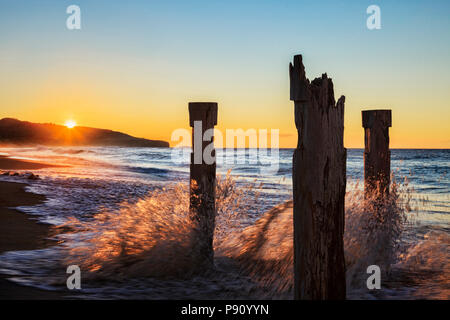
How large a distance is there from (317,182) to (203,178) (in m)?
2.45

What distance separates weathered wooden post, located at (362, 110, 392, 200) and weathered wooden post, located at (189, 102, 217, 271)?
7.99ft

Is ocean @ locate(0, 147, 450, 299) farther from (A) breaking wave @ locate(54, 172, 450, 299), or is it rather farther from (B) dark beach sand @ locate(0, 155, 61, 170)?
(B) dark beach sand @ locate(0, 155, 61, 170)

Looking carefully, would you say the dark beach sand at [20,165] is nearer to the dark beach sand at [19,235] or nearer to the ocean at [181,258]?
the dark beach sand at [19,235]

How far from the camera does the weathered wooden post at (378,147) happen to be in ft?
20.7

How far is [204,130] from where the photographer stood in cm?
543

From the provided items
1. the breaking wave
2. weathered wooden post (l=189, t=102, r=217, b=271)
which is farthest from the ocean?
weathered wooden post (l=189, t=102, r=217, b=271)

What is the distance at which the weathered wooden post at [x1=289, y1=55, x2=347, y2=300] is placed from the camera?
3299 mm

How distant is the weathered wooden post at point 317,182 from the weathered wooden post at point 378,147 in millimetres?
3122

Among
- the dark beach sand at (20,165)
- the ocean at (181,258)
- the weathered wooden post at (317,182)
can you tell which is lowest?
the ocean at (181,258)

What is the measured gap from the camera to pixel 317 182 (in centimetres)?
329

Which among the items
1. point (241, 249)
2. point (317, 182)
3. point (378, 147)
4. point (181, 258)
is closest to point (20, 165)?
point (241, 249)

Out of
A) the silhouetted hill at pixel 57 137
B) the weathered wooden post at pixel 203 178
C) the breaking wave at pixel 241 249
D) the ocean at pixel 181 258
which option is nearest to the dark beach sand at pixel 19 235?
the ocean at pixel 181 258

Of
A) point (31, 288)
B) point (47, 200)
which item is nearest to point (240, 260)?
point (31, 288)

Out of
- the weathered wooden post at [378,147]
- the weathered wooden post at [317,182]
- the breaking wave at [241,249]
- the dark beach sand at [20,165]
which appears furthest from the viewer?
the dark beach sand at [20,165]
